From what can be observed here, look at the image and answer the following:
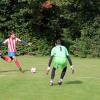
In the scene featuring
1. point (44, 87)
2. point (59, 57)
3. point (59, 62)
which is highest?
point (59, 57)

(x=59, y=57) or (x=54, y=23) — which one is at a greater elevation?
(x=59, y=57)

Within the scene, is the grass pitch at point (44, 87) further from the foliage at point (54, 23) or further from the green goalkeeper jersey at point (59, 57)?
the foliage at point (54, 23)

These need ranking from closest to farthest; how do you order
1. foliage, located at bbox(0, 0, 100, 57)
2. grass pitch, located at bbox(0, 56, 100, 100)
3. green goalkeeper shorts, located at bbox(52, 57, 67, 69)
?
grass pitch, located at bbox(0, 56, 100, 100) < green goalkeeper shorts, located at bbox(52, 57, 67, 69) < foliage, located at bbox(0, 0, 100, 57)

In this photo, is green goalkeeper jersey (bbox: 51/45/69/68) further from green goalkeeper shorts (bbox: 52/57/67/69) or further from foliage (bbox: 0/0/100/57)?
foliage (bbox: 0/0/100/57)

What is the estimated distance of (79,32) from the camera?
39500 millimetres

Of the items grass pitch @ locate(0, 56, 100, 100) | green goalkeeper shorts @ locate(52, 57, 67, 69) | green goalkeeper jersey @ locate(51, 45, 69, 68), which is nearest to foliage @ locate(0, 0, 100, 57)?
grass pitch @ locate(0, 56, 100, 100)

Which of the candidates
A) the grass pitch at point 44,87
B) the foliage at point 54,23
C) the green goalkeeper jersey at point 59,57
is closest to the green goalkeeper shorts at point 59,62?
the green goalkeeper jersey at point 59,57

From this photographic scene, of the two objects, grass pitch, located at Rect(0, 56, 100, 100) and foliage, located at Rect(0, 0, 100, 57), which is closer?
grass pitch, located at Rect(0, 56, 100, 100)

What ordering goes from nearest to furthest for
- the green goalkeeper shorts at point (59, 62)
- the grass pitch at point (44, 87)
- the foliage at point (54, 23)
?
the grass pitch at point (44, 87) < the green goalkeeper shorts at point (59, 62) < the foliage at point (54, 23)

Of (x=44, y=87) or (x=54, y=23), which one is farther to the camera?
(x=54, y=23)

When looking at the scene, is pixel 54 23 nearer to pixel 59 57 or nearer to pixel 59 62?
pixel 59 57

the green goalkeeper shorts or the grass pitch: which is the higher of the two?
the green goalkeeper shorts

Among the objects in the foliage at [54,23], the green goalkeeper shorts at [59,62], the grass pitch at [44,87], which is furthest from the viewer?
the foliage at [54,23]

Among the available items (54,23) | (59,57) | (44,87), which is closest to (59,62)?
(59,57)
